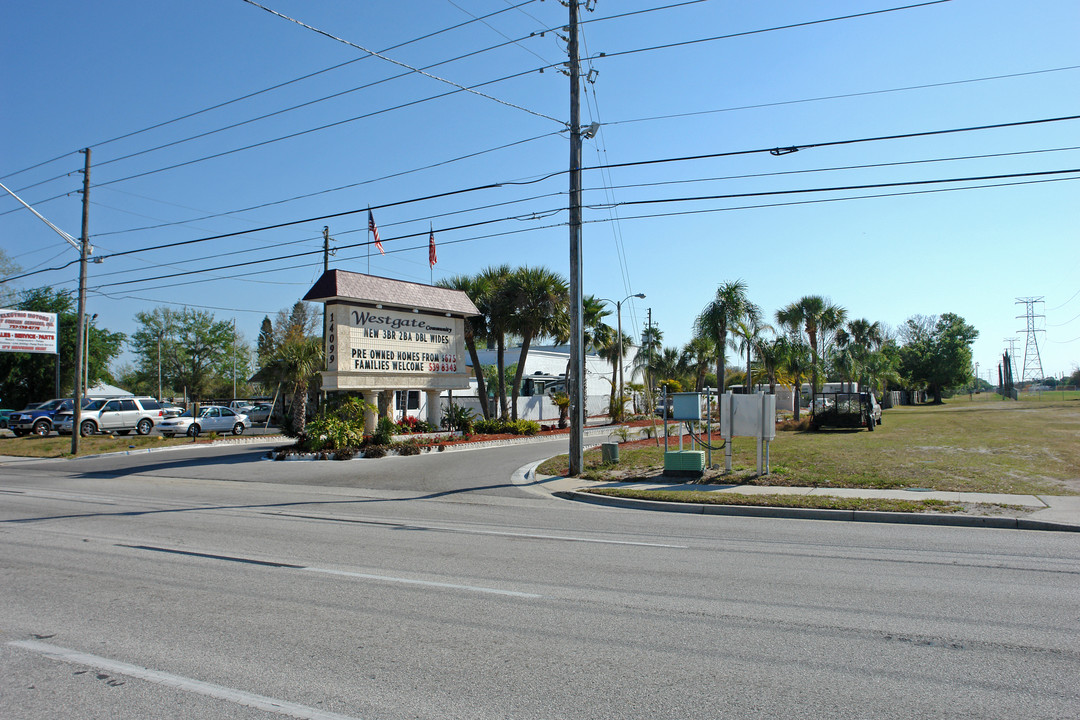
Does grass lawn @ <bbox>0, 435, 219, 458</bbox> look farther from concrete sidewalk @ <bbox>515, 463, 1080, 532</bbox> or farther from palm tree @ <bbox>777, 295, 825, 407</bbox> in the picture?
palm tree @ <bbox>777, 295, 825, 407</bbox>

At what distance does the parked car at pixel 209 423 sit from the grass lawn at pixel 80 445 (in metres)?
4.03

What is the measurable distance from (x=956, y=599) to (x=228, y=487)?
53.2ft

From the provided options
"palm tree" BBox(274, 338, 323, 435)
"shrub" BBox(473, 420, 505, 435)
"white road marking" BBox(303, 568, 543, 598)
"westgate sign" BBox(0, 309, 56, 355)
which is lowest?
"white road marking" BBox(303, 568, 543, 598)

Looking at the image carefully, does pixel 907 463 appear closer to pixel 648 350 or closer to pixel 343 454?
pixel 343 454

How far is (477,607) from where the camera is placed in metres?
6.15

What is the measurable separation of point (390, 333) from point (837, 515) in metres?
17.8

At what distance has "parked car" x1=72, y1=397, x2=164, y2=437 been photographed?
1399 inches

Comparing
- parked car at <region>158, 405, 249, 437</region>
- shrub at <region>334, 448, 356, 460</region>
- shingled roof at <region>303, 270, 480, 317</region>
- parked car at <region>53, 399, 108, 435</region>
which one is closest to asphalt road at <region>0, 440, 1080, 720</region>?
shrub at <region>334, 448, 356, 460</region>

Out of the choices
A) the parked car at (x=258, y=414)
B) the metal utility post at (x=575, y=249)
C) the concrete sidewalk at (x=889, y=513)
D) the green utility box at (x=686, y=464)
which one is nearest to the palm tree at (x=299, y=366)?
the parked car at (x=258, y=414)

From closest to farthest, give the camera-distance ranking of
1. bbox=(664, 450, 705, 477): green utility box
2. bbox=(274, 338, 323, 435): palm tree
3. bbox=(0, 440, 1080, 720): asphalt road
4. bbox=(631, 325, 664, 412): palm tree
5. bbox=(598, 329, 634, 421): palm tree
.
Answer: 1. bbox=(0, 440, 1080, 720): asphalt road
2. bbox=(664, 450, 705, 477): green utility box
3. bbox=(274, 338, 323, 435): palm tree
4. bbox=(598, 329, 634, 421): palm tree
5. bbox=(631, 325, 664, 412): palm tree

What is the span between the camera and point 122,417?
1443 inches

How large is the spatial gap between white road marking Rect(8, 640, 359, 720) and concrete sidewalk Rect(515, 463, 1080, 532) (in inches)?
371

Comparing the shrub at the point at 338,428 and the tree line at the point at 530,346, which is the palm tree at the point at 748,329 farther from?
the shrub at the point at 338,428

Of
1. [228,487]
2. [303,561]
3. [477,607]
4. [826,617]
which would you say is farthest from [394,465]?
[826,617]
